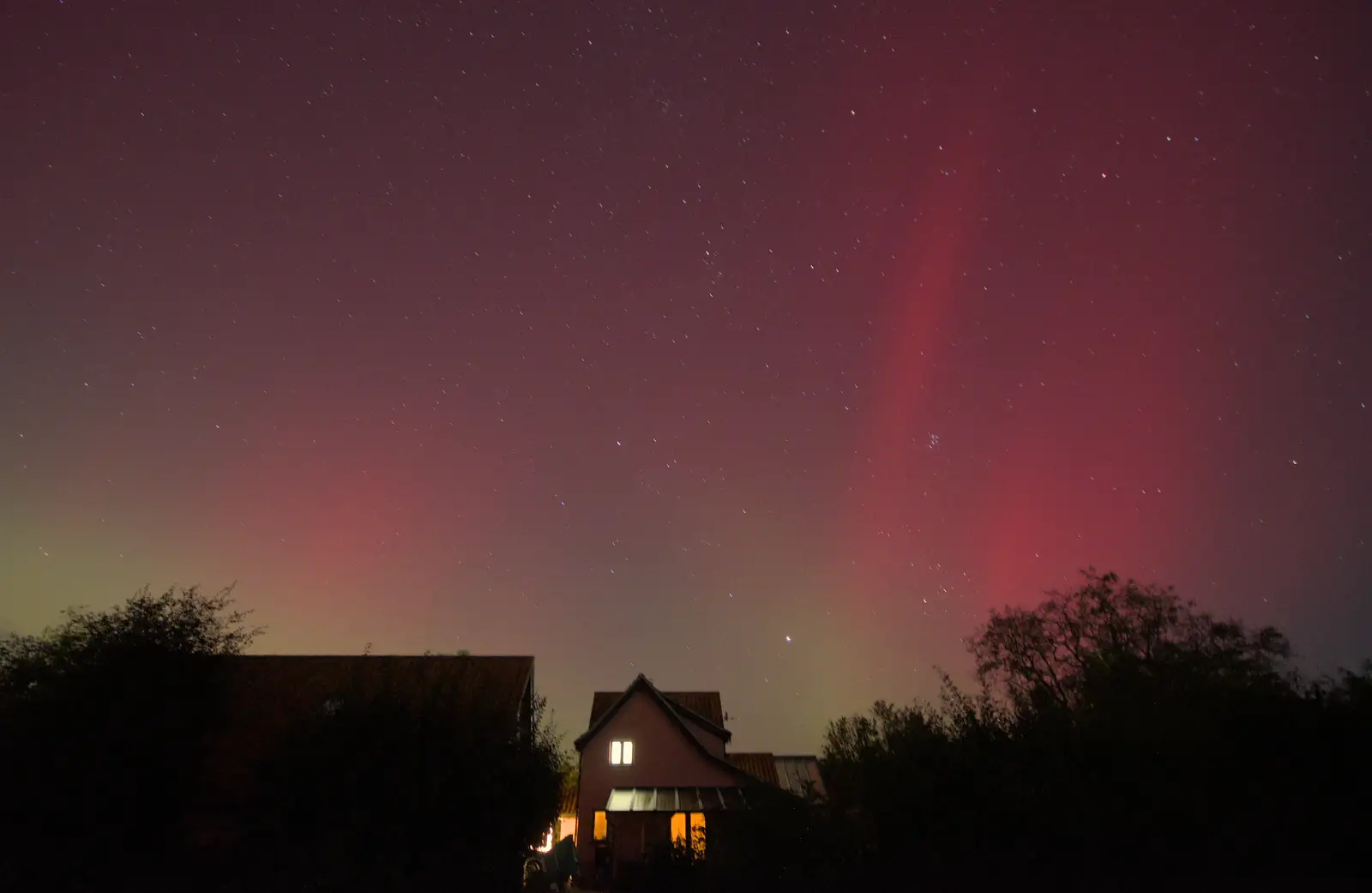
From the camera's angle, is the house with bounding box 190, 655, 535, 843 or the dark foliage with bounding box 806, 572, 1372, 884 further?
the house with bounding box 190, 655, 535, 843

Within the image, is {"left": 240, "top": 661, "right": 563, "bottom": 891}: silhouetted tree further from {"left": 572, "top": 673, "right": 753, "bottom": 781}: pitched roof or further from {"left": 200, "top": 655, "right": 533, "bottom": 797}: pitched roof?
{"left": 572, "top": 673, "right": 753, "bottom": 781}: pitched roof

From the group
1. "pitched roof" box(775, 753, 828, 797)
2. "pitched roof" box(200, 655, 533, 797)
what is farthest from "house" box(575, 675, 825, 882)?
"pitched roof" box(200, 655, 533, 797)

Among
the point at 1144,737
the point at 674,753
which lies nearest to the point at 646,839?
the point at 674,753

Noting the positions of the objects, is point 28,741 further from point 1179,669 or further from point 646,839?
point 1179,669

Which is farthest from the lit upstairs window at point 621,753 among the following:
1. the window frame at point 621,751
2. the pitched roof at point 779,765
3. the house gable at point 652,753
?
the pitched roof at point 779,765

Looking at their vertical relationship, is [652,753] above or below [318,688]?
below

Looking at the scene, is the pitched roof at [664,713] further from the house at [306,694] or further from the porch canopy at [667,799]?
the house at [306,694]

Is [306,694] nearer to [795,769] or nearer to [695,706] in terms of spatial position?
[695,706]

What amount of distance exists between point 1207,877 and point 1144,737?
2.85m

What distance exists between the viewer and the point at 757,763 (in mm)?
53969

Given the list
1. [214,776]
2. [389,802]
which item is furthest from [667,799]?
[389,802]

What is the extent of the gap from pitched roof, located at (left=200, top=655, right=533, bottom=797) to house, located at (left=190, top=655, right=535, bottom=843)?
1.7 inches

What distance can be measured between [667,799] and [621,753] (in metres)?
5.11

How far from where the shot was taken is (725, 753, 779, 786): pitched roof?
169 feet
